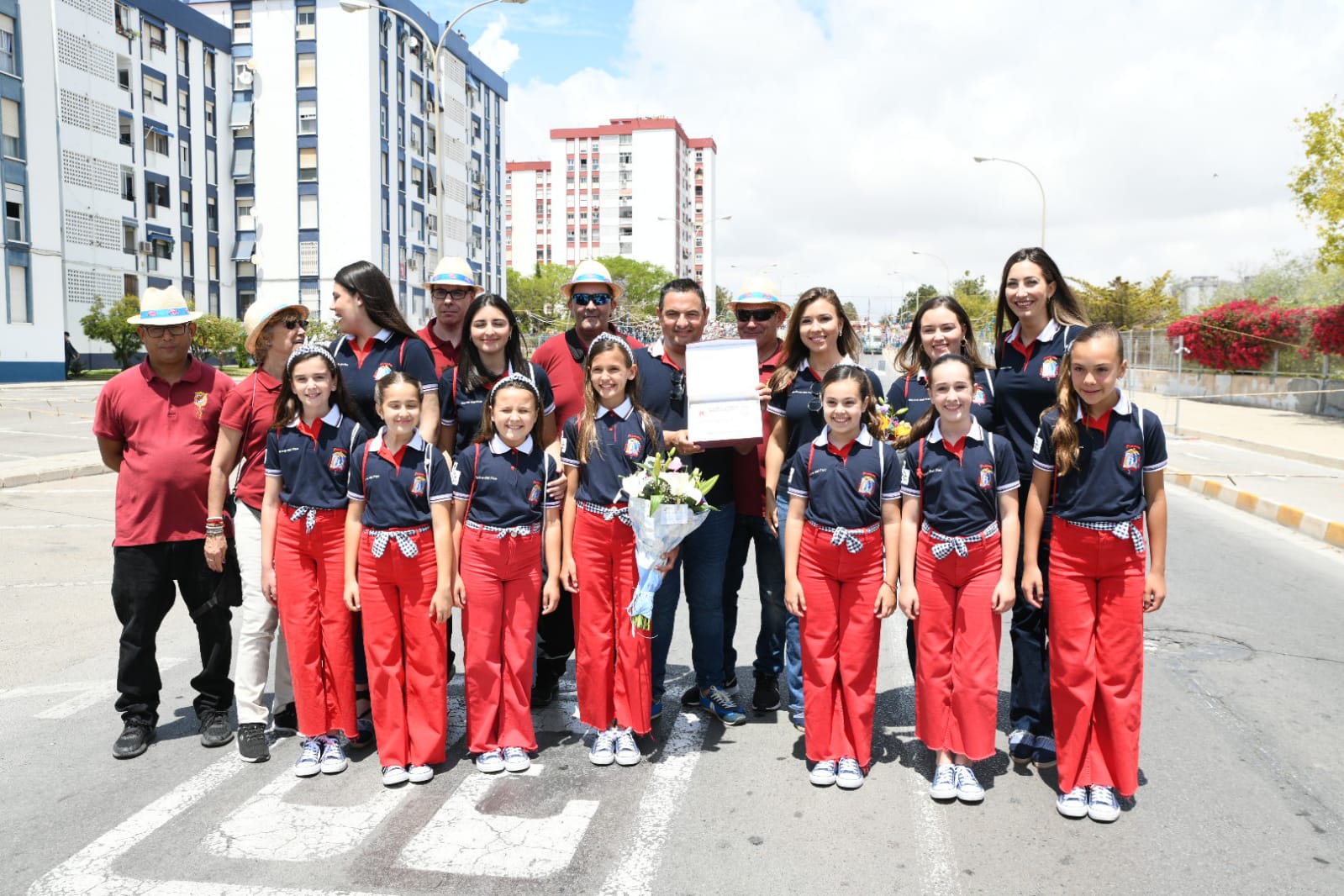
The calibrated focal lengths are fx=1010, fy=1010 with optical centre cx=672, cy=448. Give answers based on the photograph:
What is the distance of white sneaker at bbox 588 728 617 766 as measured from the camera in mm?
4590

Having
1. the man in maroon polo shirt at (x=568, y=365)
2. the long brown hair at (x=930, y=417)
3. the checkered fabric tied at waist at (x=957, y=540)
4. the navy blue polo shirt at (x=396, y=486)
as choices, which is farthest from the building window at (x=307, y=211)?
the checkered fabric tied at waist at (x=957, y=540)

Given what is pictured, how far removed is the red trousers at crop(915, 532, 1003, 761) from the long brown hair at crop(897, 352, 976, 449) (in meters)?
0.44

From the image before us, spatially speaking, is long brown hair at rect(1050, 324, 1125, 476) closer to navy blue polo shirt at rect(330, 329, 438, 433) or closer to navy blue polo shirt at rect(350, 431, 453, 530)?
navy blue polo shirt at rect(350, 431, 453, 530)

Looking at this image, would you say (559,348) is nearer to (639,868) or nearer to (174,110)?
(639,868)

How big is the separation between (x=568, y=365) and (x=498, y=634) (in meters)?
1.58

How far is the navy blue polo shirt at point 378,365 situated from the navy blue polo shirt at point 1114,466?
9.76 ft

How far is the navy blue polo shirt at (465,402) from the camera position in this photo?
5047 mm

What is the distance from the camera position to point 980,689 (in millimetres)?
4270

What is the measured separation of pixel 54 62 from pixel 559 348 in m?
43.1

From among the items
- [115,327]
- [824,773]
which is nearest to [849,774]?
[824,773]

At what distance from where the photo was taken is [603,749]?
15.2 ft

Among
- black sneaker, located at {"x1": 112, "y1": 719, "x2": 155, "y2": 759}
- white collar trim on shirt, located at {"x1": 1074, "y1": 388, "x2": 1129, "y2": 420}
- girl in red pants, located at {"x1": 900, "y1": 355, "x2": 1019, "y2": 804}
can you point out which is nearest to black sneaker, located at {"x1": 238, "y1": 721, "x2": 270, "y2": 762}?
black sneaker, located at {"x1": 112, "y1": 719, "x2": 155, "y2": 759}

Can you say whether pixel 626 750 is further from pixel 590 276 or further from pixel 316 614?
pixel 590 276

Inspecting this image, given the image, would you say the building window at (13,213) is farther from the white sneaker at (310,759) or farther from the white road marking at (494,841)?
the white road marking at (494,841)
